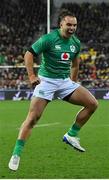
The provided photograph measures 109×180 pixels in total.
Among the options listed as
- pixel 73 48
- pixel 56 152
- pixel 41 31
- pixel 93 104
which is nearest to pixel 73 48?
pixel 73 48

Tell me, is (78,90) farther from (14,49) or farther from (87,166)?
(14,49)

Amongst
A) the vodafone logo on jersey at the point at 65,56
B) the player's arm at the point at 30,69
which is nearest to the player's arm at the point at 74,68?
the vodafone logo on jersey at the point at 65,56

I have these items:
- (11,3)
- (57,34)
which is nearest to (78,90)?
(57,34)

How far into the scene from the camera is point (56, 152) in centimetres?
1015

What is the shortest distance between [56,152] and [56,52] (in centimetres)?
261

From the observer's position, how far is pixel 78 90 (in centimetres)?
847

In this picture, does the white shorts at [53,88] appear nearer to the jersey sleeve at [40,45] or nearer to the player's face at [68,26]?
the jersey sleeve at [40,45]

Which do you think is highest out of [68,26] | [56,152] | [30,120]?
[68,26]

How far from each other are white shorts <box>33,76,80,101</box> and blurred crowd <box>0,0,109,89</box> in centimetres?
2072

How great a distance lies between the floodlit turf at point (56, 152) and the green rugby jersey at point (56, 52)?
136 cm

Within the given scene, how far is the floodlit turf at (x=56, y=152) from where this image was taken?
7863 millimetres

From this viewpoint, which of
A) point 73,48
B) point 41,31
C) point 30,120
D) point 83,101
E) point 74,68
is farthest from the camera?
point 41,31

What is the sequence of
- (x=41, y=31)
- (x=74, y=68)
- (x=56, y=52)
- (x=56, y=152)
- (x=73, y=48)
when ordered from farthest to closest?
(x=41, y=31)
(x=56, y=152)
(x=74, y=68)
(x=73, y=48)
(x=56, y=52)

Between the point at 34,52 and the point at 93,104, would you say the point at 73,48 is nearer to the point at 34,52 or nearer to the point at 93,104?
the point at 34,52
